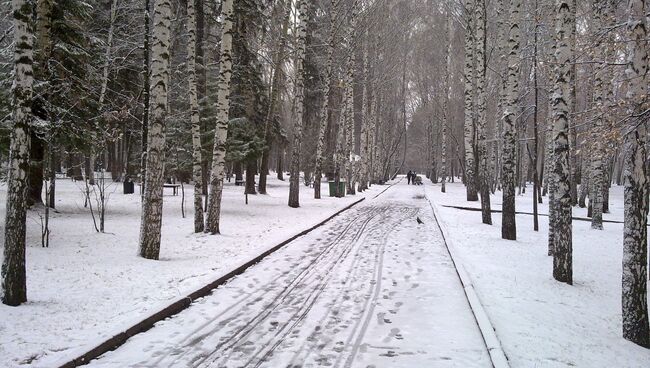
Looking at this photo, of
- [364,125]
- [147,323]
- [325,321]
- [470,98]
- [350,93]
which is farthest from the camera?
[364,125]

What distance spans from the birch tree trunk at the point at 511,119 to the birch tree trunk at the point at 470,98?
5.61 m

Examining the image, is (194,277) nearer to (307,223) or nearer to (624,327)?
(624,327)

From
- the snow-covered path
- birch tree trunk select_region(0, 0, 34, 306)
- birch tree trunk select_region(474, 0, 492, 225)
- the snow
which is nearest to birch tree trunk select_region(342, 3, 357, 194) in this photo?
birch tree trunk select_region(474, 0, 492, 225)

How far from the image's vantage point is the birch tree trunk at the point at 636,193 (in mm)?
5281

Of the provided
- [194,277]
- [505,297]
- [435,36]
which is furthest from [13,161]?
[435,36]

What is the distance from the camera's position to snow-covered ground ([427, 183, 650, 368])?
4.75 metres

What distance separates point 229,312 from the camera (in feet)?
19.0

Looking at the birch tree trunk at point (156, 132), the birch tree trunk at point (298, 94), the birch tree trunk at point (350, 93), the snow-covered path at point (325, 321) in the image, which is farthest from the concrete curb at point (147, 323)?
the birch tree trunk at point (350, 93)

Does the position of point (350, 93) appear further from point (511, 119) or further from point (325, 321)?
point (325, 321)

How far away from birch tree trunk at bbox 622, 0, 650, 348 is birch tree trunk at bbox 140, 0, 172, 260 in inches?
299

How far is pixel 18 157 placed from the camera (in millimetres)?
5316

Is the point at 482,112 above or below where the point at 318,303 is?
above

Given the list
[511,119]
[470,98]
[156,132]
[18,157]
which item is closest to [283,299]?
[18,157]

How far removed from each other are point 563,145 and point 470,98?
13.7m
